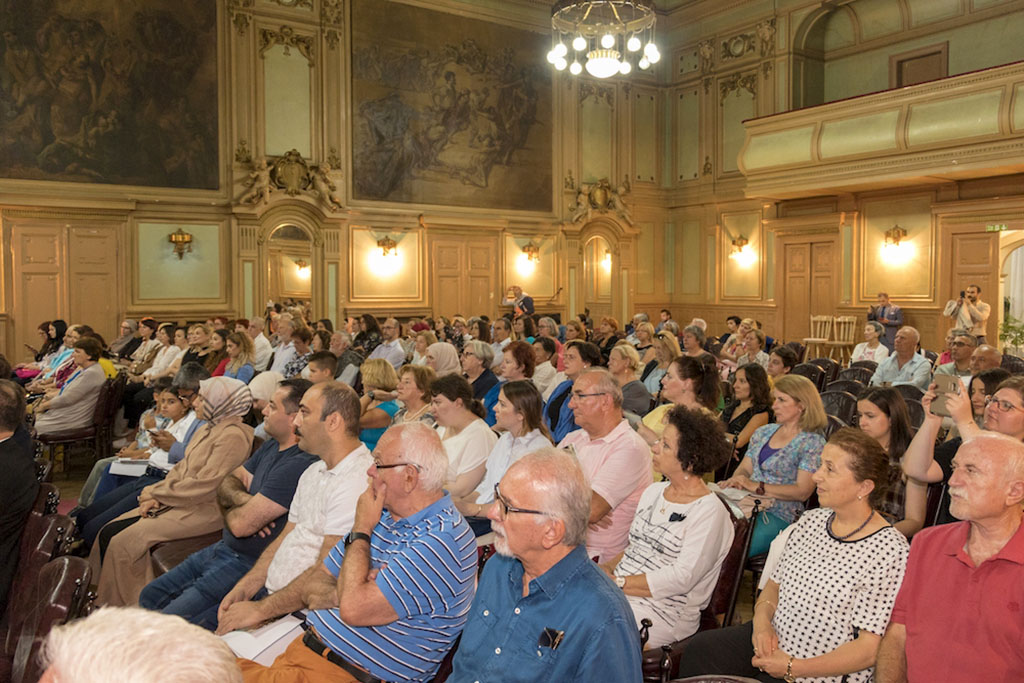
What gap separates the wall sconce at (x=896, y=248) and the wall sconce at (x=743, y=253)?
2847 millimetres

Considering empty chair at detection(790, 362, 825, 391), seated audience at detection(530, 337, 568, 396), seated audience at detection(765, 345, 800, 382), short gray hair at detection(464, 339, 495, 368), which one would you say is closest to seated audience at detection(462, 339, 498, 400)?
short gray hair at detection(464, 339, 495, 368)

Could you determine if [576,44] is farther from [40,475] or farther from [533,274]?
[40,475]

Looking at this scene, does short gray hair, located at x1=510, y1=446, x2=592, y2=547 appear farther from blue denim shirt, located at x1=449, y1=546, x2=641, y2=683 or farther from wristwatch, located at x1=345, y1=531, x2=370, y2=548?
wristwatch, located at x1=345, y1=531, x2=370, y2=548

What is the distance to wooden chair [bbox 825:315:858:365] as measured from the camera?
14609mm

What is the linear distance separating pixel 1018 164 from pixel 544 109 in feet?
28.4

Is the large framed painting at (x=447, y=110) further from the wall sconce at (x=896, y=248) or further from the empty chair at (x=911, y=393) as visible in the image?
the empty chair at (x=911, y=393)

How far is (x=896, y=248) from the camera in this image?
46.1 feet

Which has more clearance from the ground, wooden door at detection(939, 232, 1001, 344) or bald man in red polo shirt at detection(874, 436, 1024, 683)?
wooden door at detection(939, 232, 1001, 344)

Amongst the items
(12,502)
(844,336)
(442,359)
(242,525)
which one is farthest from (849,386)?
(844,336)

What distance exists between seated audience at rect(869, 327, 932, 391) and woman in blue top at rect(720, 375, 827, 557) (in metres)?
3.68

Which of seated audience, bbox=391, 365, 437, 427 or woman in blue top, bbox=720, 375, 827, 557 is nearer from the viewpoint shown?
woman in blue top, bbox=720, 375, 827, 557

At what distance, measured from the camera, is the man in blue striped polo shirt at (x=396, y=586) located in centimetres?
236

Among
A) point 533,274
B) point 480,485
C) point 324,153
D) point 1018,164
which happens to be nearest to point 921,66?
point 1018,164

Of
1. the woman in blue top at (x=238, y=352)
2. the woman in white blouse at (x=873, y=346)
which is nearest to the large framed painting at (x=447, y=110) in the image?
the woman in blue top at (x=238, y=352)
